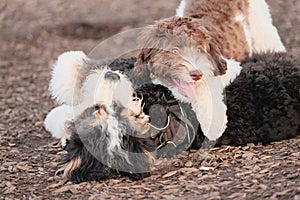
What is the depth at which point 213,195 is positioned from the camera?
4.10m

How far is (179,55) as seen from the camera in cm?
506

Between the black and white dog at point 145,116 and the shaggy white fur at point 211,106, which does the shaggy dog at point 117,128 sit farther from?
the shaggy white fur at point 211,106

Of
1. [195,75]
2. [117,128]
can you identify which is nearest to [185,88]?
[195,75]

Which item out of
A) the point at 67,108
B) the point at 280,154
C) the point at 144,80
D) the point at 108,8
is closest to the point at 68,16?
the point at 108,8

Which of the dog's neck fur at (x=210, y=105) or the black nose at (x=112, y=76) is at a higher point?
the black nose at (x=112, y=76)

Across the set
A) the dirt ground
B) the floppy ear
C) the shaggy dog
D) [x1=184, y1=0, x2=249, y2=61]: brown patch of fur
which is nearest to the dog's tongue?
the shaggy dog

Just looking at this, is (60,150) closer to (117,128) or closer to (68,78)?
(68,78)

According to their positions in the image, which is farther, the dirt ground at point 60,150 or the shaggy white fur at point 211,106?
the shaggy white fur at point 211,106

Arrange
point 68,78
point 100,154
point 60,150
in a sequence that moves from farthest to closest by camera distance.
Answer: point 60,150, point 68,78, point 100,154

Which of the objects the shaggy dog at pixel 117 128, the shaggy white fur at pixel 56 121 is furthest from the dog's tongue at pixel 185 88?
the shaggy white fur at pixel 56 121

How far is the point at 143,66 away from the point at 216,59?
642 millimetres

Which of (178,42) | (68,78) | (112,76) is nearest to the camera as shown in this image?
(112,76)

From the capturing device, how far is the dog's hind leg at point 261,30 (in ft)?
21.8

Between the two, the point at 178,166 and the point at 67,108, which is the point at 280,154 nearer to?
the point at 178,166
